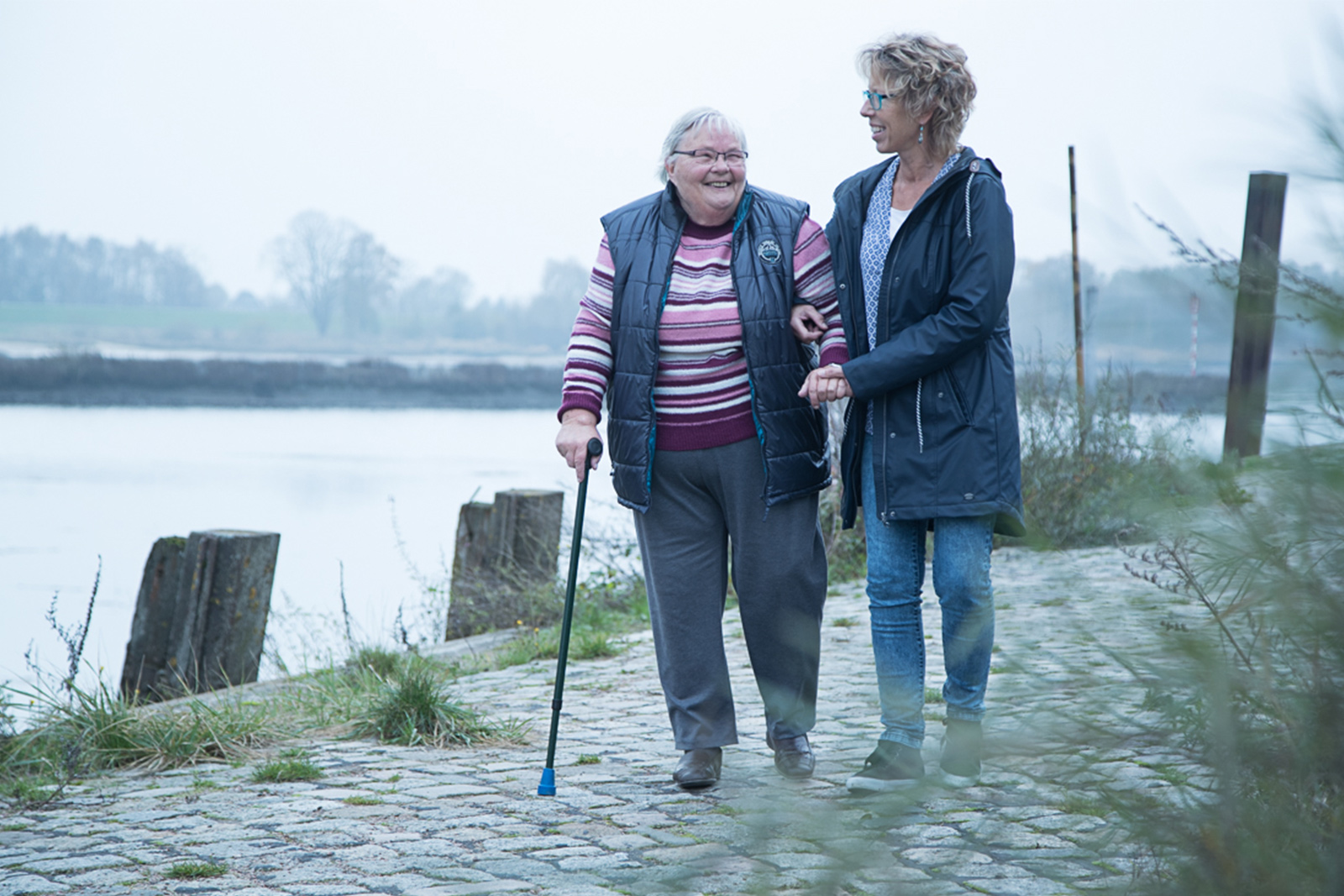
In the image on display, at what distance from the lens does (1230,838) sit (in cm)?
96

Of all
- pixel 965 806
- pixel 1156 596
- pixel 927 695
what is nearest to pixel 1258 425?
pixel 1156 596

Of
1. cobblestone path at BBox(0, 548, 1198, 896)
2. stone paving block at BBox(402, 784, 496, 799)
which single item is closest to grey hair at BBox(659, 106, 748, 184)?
cobblestone path at BBox(0, 548, 1198, 896)

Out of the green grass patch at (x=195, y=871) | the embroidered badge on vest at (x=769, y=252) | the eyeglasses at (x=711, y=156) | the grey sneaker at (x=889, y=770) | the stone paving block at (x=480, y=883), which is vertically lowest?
the green grass patch at (x=195, y=871)

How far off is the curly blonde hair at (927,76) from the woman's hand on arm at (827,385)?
68cm

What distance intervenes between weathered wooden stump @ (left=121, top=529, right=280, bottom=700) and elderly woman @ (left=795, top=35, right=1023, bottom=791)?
4.08 metres

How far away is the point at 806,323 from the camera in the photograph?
360 centimetres

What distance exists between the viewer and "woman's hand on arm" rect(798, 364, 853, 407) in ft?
10.9

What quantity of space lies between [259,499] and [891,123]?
1396 centimetres

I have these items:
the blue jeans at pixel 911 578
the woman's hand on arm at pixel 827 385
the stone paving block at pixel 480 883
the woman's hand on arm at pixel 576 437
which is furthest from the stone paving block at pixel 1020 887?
the woman's hand on arm at pixel 576 437

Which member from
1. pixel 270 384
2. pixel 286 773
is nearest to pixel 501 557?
pixel 286 773

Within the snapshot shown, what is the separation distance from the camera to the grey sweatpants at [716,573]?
3623 millimetres

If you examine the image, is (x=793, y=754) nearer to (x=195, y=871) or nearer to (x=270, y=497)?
(x=195, y=871)

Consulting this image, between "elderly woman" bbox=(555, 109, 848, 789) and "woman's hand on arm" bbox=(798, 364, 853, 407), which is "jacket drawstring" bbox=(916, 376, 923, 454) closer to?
"woman's hand on arm" bbox=(798, 364, 853, 407)

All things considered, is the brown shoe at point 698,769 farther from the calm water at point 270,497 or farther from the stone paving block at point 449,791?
the calm water at point 270,497
